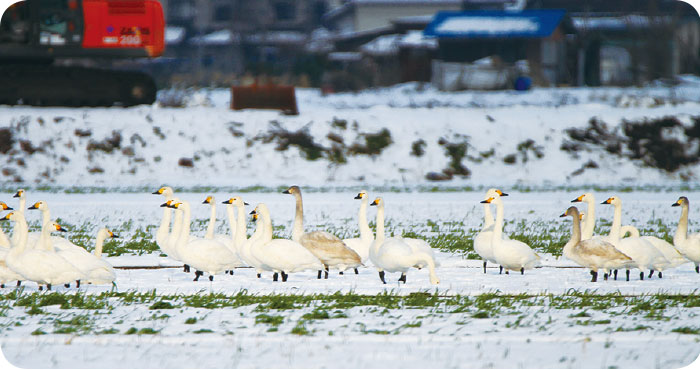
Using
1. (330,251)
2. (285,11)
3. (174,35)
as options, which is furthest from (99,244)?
(285,11)

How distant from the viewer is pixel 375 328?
330 inches

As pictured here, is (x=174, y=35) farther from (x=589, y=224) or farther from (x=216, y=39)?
(x=589, y=224)

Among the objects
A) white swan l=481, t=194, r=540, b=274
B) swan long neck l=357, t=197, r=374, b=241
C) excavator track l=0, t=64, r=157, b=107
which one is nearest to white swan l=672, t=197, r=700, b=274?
white swan l=481, t=194, r=540, b=274

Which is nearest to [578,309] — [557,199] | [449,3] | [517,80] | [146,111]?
[557,199]

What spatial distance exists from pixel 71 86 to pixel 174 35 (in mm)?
39030

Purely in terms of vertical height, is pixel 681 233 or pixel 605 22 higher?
pixel 605 22

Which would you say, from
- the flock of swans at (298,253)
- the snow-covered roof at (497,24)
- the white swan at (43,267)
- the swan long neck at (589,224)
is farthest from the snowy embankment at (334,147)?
the white swan at (43,267)

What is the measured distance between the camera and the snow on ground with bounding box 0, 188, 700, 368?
291 inches

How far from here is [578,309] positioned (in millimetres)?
9203

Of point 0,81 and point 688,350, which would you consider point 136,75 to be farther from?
point 688,350

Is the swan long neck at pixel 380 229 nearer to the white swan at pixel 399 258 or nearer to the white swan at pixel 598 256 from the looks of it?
the white swan at pixel 399 258

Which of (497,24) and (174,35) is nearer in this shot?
(497,24)

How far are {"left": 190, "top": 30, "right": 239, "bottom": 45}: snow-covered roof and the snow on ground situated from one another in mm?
51891

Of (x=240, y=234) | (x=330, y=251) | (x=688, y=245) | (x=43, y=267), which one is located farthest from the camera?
(x=240, y=234)
